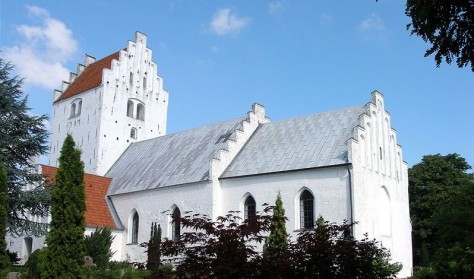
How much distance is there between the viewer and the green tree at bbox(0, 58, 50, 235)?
801 inches

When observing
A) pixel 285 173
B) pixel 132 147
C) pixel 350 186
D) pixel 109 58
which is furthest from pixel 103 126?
pixel 350 186

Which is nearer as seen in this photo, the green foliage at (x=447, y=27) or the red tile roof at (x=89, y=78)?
the green foliage at (x=447, y=27)

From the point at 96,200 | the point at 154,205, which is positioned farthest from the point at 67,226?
the point at 96,200

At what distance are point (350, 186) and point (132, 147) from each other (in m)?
19.8

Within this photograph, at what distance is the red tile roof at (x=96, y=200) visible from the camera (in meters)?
30.5

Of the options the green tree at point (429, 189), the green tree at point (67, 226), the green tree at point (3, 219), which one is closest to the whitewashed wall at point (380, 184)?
the green tree at point (429, 189)

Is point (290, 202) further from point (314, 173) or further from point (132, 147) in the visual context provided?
point (132, 147)

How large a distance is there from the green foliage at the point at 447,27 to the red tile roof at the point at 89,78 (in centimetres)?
3354

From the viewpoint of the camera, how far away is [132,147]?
126 ft

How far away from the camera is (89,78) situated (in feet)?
132

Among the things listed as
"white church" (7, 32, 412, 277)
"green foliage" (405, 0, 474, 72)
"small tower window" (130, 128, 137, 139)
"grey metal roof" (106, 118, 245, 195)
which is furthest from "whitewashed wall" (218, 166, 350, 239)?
"green foliage" (405, 0, 474, 72)

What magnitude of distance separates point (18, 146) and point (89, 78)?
20.3m

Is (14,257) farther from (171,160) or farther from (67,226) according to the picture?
(67,226)

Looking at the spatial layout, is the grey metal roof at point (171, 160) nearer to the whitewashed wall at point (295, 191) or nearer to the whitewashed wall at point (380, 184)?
the whitewashed wall at point (295, 191)
